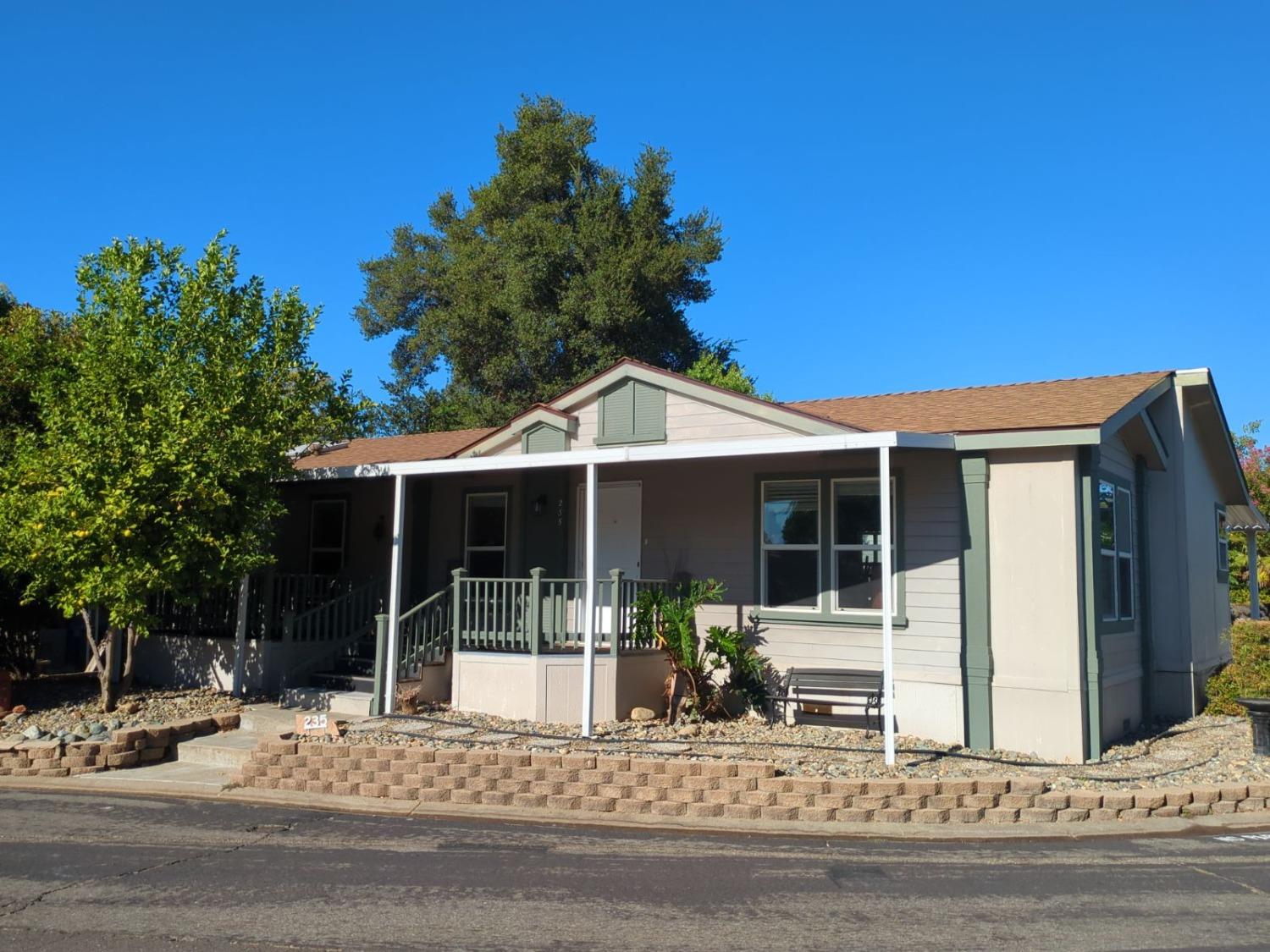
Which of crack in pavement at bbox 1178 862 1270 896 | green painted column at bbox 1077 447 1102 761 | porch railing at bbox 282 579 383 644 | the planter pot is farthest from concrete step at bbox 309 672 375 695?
the planter pot

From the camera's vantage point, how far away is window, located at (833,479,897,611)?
36.6ft

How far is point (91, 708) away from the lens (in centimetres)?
1230

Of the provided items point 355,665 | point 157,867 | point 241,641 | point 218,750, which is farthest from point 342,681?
point 157,867

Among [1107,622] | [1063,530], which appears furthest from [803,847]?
[1107,622]

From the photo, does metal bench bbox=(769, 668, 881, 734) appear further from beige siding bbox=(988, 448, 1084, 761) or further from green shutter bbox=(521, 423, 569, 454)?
green shutter bbox=(521, 423, 569, 454)

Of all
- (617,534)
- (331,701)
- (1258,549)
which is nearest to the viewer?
(331,701)

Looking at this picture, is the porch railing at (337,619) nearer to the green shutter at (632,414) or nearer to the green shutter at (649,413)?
the green shutter at (632,414)

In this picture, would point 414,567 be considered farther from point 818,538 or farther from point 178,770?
point 818,538

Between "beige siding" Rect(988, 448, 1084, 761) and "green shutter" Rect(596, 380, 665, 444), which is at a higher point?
"green shutter" Rect(596, 380, 665, 444)

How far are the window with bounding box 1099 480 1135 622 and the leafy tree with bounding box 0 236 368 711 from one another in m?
9.03

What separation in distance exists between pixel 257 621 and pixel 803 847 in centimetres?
894

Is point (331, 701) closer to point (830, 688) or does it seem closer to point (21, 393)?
point (830, 688)

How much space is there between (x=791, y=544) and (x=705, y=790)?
155 inches

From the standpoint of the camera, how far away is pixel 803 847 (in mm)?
7488
